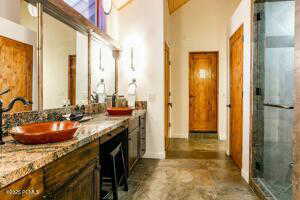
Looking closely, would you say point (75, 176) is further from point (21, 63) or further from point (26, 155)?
point (21, 63)

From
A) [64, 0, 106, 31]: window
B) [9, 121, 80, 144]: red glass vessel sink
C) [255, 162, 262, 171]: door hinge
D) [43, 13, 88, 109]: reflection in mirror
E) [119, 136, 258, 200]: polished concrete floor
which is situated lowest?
[119, 136, 258, 200]: polished concrete floor

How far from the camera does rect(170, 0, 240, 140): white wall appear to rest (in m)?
5.84

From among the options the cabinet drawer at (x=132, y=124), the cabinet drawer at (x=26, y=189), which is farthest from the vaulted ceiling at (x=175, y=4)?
the cabinet drawer at (x=26, y=189)

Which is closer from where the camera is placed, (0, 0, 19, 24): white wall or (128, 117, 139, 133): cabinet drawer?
(0, 0, 19, 24): white wall

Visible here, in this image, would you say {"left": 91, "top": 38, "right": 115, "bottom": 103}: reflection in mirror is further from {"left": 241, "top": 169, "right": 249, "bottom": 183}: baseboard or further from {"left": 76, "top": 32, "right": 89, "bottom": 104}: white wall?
{"left": 241, "top": 169, "right": 249, "bottom": 183}: baseboard

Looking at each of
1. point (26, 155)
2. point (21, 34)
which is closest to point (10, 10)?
point (21, 34)

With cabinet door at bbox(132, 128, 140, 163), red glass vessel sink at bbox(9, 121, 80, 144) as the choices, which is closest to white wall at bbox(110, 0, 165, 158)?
cabinet door at bbox(132, 128, 140, 163)

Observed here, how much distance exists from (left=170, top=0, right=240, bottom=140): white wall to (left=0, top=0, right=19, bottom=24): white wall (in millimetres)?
4444

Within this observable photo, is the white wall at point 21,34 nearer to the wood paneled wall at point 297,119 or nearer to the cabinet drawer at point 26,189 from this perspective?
the cabinet drawer at point 26,189

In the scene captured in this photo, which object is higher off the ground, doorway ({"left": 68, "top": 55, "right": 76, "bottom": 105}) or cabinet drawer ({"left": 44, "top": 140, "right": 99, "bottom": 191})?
doorway ({"left": 68, "top": 55, "right": 76, "bottom": 105})

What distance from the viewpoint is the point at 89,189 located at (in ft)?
5.32

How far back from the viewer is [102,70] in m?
3.57

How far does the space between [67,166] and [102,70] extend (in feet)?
7.98

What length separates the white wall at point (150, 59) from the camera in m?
4.00
